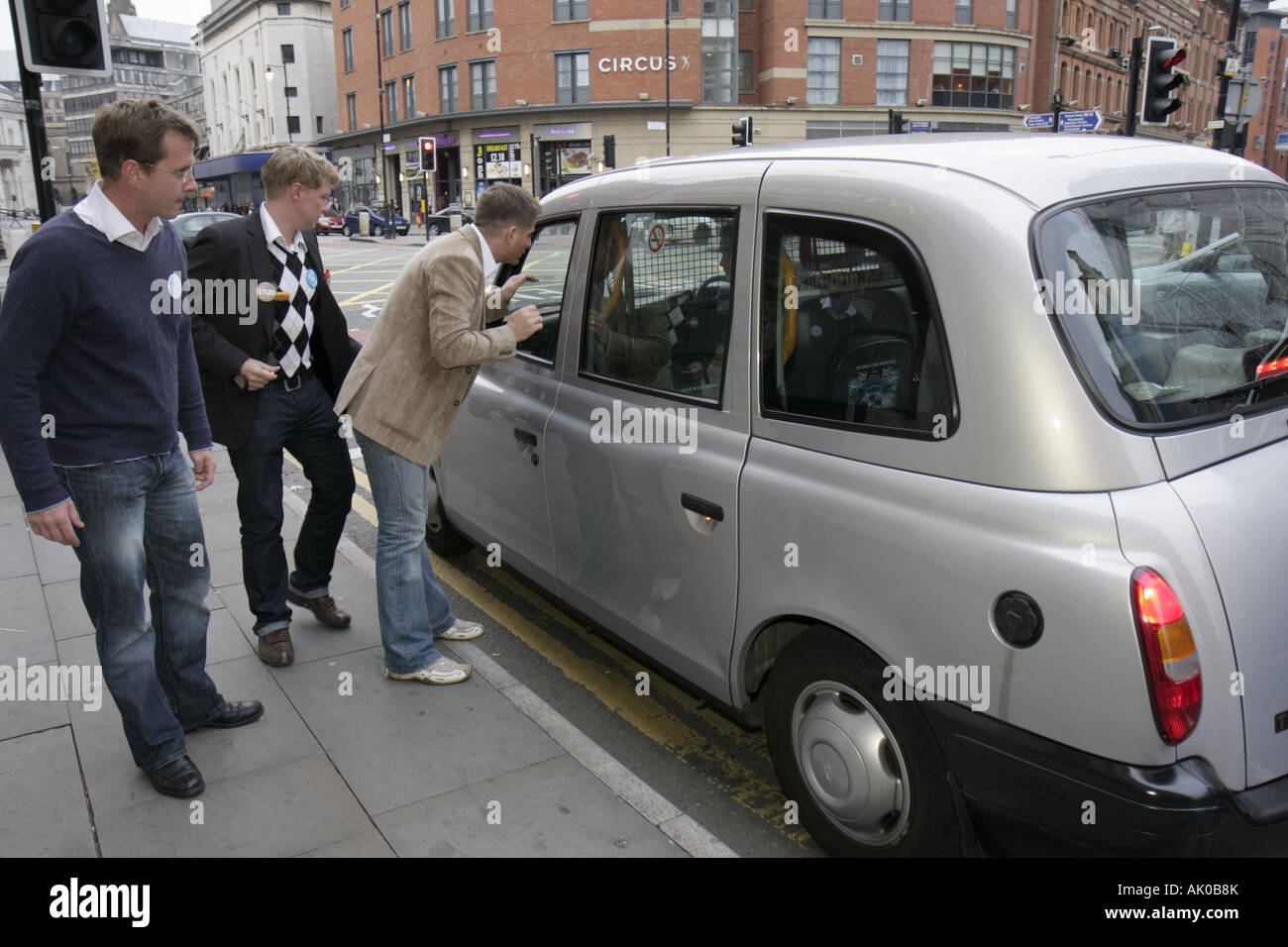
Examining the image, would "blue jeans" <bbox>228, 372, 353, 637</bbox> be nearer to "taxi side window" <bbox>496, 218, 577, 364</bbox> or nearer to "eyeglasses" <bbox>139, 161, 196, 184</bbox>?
"taxi side window" <bbox>496, 218, 577, 364</bbox>

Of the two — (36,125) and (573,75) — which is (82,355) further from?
(573,75)

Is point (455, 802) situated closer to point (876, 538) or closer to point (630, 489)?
point (630, 489)

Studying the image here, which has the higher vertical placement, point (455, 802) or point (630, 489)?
point (630, 489)

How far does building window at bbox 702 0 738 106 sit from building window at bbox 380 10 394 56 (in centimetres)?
2037

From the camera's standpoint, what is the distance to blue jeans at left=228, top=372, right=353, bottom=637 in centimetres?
390

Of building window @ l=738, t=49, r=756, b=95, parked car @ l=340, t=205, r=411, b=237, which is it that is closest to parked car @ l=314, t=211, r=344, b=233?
parked car @ l=340, t=205, r=411, b=237

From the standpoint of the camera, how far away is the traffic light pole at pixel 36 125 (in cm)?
570

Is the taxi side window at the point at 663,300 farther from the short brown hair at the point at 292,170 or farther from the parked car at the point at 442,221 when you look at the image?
the parked car at the point at 442,221

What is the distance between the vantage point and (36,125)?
20.3 ft

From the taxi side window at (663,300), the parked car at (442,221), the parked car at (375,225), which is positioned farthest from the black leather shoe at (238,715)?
the parked car at (375,225)

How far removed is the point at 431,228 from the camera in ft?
145

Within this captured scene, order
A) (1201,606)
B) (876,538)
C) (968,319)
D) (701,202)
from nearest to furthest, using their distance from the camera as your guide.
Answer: (1201,606), (968,319), (876,538), (701,202)
